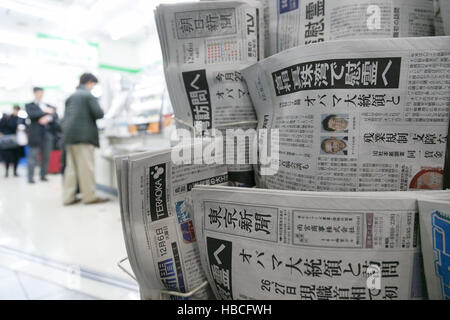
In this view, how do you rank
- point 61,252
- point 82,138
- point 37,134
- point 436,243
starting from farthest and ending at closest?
1. point 37,134
2. point 82,138
3. point 61,252
4. point 436,243

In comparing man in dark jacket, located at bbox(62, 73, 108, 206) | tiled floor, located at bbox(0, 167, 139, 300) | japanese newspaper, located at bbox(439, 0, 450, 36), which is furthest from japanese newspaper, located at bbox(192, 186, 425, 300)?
man in dark jacket, located at bbox(62, 73, 108, 206)

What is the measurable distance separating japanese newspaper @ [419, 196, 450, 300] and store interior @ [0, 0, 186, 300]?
19.5 inches

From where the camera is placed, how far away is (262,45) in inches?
19.8

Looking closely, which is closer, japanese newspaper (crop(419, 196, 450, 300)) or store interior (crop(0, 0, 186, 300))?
japanese newspaper (crop(419, 196, 450, 300))

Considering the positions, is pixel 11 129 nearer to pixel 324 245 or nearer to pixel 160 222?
pixel 160 222

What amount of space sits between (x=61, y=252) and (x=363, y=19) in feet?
4.74

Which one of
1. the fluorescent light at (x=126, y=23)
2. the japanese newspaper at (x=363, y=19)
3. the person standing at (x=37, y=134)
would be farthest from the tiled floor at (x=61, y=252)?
the fluorescent light at (x=126, y=23)

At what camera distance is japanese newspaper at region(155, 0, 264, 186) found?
47cm

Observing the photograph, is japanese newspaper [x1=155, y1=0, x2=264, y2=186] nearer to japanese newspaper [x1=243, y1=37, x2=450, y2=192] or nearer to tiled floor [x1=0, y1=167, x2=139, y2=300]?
japanese newspaper [x1=243, y1=37, x2=450, y2=192]

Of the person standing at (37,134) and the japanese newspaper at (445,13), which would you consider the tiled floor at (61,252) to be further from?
the person standing at (37,134)

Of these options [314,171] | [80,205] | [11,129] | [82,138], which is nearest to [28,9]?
[82,138]

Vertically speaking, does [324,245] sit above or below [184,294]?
above

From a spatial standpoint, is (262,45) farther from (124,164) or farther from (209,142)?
(124,164)

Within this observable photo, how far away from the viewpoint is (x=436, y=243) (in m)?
0.31
